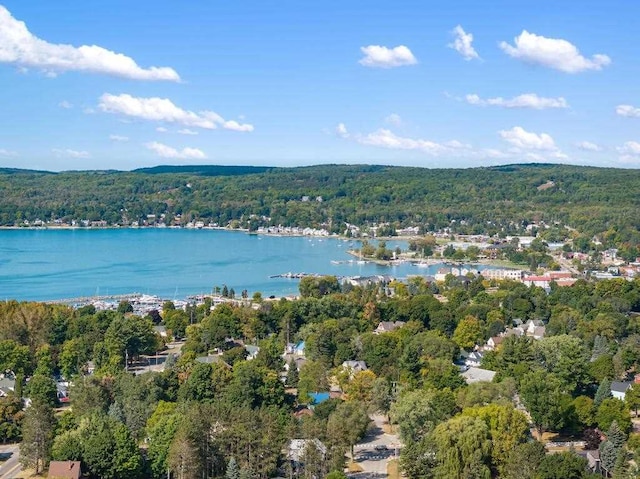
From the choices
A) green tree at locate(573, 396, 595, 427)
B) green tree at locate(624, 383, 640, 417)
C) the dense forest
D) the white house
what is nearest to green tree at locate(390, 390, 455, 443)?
the dense forest

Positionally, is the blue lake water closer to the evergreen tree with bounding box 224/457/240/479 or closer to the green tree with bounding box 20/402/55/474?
the green tree with bounding box 20/402/55/474

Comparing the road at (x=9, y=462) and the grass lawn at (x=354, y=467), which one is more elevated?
the grass lawn at (x=354, y=467)

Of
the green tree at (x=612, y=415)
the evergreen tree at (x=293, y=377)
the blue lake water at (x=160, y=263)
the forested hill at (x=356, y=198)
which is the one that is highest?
the forested hill at (x=356, y=198)

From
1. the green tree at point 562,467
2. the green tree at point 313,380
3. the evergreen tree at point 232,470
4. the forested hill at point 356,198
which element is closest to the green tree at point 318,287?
the green tree at point 313,380

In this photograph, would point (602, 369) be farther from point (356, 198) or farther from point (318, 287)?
point (356, 198)

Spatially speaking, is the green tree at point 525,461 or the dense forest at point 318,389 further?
the dense forest at point 318,389

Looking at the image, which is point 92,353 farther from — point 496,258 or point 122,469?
point 496,258

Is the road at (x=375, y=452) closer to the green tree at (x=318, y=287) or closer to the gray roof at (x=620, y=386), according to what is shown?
the gray roof at (x=620, y=386)
